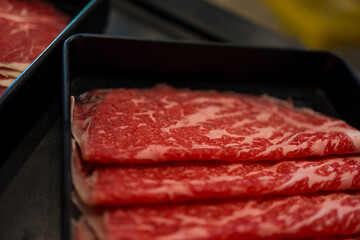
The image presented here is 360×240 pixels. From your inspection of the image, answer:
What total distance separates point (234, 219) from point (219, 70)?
117 cm

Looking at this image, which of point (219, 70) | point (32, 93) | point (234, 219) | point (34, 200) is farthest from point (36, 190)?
point (219, 70)

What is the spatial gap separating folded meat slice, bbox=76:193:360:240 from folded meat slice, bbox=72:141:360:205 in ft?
0.16

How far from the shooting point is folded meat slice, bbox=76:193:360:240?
53.1 inches

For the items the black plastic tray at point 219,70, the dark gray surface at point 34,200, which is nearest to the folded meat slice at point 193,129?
the black plastic tray at point 219,70

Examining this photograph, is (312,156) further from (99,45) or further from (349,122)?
(99,45)

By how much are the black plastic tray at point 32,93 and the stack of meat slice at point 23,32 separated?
0.15 m

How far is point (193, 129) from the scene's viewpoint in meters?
1.78

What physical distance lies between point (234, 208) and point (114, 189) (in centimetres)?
56

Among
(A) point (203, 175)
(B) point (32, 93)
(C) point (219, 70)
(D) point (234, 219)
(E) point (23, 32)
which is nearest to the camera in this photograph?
(D) point (234, 219)

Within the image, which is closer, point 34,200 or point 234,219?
point 234,219

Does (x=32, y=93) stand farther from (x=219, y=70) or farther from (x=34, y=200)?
(x=219, y=70)

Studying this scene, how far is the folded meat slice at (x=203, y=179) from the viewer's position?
1415 millimetres

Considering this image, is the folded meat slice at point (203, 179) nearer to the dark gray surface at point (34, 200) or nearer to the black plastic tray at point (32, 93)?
the dark gray surface at point (34, 200)

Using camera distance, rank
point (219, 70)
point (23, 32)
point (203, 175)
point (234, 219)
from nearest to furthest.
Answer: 1. point (234, 219)
2. point (203, 175)
3. point (23, 32)
4. point (219, 70)
